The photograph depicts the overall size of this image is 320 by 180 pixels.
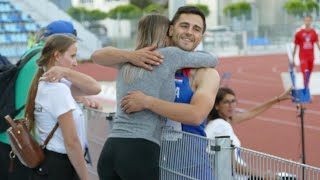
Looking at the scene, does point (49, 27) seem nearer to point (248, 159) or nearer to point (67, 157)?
point (67, 157)

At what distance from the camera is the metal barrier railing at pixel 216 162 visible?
311 cm

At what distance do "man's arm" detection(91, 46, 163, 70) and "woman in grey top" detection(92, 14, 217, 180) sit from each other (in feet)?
0.12

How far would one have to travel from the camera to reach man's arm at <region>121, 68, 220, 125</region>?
3.28 metres

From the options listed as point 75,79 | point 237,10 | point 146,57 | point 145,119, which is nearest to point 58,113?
point 75,79

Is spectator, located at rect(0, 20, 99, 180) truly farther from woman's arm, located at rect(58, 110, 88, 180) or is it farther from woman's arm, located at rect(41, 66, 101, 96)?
woman's arm, located at rect(58, 110, 88, 180)

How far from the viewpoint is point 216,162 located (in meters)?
3.27

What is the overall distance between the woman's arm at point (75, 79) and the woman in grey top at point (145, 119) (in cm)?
56

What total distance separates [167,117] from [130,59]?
0.39 metres

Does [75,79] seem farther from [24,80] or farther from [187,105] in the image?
[187,105]

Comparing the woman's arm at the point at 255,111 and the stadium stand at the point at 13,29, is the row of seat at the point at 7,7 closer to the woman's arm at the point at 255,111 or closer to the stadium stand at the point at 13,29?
the stadium stand at the point at 13,29

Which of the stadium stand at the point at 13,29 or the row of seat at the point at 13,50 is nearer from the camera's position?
the row of seat at the point at 13,50

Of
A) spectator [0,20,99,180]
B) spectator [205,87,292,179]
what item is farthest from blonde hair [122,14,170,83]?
spectator [0,20,99,180]

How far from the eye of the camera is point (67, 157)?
12.9 ft

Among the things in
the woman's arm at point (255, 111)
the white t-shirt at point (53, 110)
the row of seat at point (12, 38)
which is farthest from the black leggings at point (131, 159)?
the row of seat at point (12, 38)
